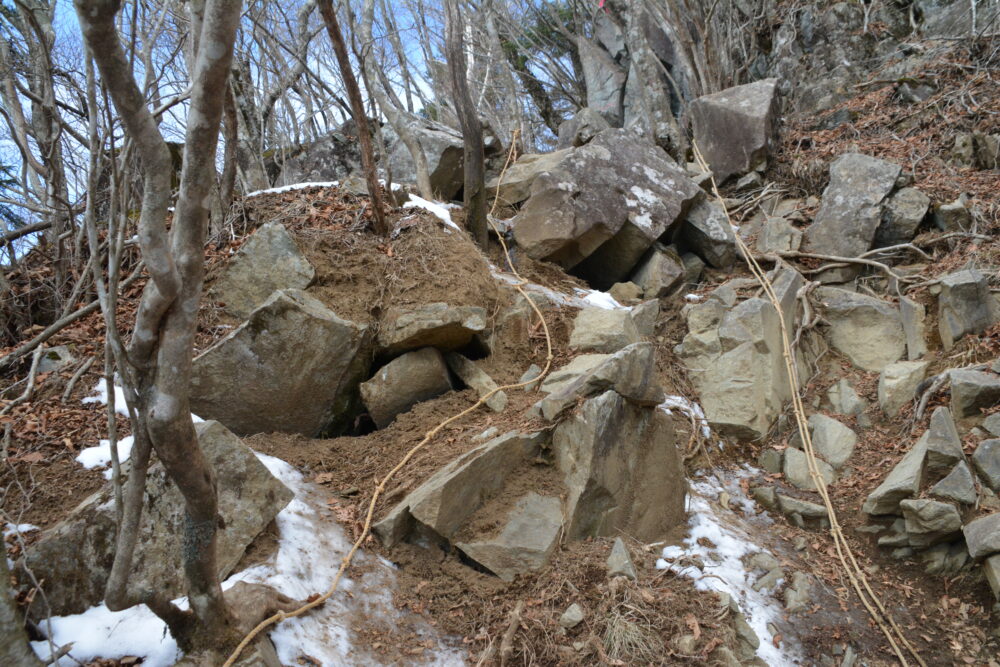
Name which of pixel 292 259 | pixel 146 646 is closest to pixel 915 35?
pixel 292 259

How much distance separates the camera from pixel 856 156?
730 centimetres

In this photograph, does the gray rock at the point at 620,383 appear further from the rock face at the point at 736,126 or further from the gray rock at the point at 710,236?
the rock face at the point at 736,126

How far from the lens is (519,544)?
135 inches

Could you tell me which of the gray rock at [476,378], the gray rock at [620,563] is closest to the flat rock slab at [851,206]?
the gray rock at [476,378]

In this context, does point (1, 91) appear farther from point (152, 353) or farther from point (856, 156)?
point (856, 156)

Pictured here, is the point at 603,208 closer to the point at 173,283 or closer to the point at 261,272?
the point at 261,272

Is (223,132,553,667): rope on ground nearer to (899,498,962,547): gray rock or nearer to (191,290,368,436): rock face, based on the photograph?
(191,290,368,436): rock face

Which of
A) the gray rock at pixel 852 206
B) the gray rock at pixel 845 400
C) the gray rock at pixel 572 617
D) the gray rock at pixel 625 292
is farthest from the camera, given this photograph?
the gray rock at pixel 852 206

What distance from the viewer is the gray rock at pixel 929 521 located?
3.79m

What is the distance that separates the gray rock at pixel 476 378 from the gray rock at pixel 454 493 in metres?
0.72

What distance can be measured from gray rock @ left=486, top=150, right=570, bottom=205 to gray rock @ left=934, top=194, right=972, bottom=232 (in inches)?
155

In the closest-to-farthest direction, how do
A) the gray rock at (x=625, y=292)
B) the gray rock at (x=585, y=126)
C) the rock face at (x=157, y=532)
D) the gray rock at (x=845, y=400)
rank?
Answer: the rock face at (x=157, y=532) < the gray rock at (x=845, y=400) < the gray rock at (x=625, y=292) < the gray rock at (x=585, y=126)

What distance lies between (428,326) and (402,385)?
46 centimetres

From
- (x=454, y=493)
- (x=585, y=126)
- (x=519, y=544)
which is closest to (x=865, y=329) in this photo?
(x=519, y=544)
